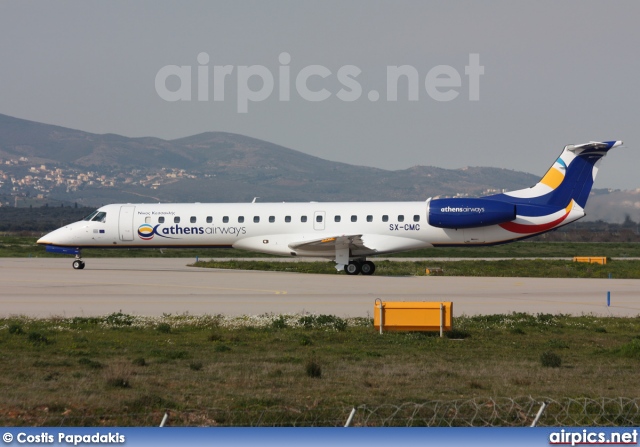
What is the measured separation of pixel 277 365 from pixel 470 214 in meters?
24.8

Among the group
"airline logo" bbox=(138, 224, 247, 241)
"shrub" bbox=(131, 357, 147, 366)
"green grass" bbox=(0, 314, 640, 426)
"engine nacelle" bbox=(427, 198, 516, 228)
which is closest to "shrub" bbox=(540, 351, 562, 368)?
"green grass" bbox=(0, 314, 640, 426)

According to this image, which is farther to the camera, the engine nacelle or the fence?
the engine nacelle

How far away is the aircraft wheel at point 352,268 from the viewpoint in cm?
4006

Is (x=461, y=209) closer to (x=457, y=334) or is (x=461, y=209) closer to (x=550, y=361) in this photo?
(x=457, y=334)

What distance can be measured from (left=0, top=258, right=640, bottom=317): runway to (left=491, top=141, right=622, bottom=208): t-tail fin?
401 centimetres

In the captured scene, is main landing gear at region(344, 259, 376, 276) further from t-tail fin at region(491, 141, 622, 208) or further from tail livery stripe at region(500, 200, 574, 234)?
t-tail fin at region(491, 141, 622, 208)

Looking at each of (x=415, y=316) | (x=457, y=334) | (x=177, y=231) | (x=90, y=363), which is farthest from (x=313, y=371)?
(x=177, y=231)

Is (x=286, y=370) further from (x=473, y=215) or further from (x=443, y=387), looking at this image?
(x=473, y=215)

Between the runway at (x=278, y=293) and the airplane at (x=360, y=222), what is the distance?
1641mm

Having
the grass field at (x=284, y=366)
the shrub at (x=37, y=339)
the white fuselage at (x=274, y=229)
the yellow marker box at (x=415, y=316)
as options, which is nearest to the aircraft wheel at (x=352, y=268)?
the white fuselage at (x=274, y=229)

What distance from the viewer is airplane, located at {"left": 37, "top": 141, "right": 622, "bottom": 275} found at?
39.3m

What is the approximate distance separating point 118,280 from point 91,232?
7074 mm

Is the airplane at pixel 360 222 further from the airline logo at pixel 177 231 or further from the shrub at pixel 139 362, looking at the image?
the shrub at pixel 139 362

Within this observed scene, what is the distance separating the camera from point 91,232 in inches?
1694
